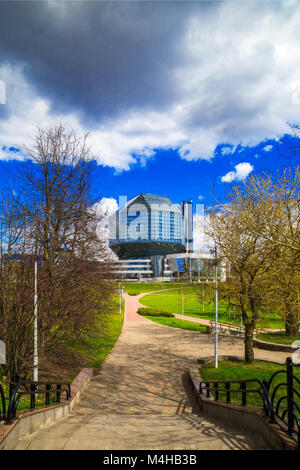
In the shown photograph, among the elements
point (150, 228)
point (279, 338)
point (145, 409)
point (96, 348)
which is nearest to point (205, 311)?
point (279, 338)

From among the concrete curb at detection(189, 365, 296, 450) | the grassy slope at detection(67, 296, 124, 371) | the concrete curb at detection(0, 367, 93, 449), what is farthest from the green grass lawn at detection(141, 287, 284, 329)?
the concrete curb at detection(0, 367, 93, 449)

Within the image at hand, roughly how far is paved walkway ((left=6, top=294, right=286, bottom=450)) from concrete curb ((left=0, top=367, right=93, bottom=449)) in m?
0.17

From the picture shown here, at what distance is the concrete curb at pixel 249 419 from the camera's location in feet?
14.5

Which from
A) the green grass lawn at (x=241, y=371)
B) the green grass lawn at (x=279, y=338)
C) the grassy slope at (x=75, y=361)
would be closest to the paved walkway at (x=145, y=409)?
the grassy slope at (x=75, y=361)

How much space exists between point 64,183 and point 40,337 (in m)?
7.87

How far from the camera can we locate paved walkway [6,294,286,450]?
15.8ft

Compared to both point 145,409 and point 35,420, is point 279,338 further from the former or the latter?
point 35,420

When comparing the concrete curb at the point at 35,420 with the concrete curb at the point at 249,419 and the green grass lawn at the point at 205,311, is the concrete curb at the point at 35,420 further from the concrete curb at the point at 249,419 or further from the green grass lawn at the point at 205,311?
the green grass lawn at the point at 205,311

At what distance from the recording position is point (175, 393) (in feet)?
33.4

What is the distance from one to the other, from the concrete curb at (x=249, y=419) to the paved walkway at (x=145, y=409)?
0.20 meters

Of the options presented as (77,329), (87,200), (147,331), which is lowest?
(147,331)
